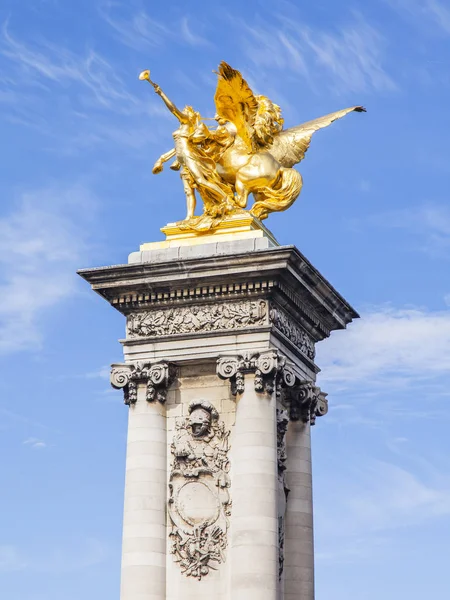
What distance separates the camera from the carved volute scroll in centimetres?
3288

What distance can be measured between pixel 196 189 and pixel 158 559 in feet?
26.4

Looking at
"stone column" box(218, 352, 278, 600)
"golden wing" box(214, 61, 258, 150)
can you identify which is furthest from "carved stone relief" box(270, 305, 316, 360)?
"golden wing" box(214, 61, 258, 150)

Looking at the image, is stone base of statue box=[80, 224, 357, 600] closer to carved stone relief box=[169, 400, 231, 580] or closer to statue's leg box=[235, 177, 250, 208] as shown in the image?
carved stone relief box=[169, 400, 231, 580]

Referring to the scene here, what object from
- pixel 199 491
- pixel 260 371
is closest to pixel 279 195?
pixel 260 371

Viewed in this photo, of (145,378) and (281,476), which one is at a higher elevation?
(145,378)

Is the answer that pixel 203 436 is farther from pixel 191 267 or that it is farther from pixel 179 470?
pixel 191 267

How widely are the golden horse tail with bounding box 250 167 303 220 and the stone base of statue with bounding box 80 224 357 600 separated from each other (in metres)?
1.05

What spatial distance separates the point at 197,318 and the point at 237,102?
5184 millimetres

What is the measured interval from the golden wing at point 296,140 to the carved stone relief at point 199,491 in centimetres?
619

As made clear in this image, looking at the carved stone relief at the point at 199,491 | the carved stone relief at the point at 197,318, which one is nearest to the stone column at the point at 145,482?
the carved stone relief at the point at 199,491

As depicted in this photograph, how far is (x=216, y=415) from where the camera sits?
32594 millimetres

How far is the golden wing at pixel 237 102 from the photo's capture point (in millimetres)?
34719

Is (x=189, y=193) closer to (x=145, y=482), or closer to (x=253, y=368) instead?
(x=253, y=368)

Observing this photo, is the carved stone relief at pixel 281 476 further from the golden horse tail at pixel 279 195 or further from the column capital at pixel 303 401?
the golden horse tail at pixel 279 195
